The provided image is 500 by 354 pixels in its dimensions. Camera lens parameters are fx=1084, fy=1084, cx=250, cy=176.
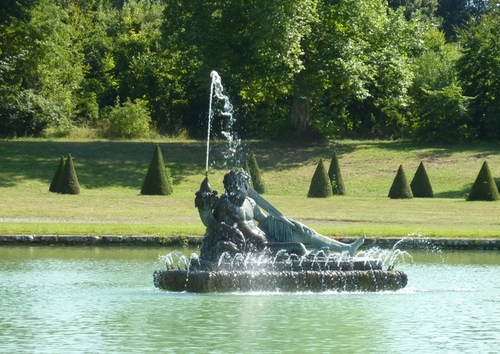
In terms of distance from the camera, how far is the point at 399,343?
13.6 meters

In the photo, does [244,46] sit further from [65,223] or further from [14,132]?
[65,223]

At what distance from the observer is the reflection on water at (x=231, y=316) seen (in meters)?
13.4

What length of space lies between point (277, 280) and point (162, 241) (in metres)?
7.66

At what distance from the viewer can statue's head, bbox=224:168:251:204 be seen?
1780 centimetres

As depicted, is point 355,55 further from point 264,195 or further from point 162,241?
point 162,241

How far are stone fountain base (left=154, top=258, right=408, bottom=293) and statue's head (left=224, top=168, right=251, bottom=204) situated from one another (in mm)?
1176

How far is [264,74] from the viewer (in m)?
49.5

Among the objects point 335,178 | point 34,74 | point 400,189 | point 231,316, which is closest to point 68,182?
point 335,178

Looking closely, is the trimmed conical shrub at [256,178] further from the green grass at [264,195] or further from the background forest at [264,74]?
the background forest at [264,74]

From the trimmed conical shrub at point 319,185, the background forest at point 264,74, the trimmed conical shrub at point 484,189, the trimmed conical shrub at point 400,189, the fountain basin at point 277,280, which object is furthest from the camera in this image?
the background forest at point 264,74

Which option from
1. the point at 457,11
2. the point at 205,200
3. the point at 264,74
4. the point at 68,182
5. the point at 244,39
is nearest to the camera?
the point at 205,200

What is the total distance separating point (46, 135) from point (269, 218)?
38.0 m

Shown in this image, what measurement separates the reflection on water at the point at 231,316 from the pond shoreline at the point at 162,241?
3889mm

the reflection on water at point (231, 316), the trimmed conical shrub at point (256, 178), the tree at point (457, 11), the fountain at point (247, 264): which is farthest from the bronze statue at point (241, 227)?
the tree at point (457, 11)
